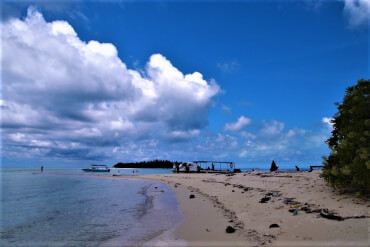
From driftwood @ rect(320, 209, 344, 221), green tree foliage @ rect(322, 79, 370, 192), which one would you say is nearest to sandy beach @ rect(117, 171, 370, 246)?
driftwood @ rect(320, 209, 344, 221)

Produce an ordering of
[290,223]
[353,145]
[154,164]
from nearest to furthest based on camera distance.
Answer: [290,223] < [353,145] < [154,164]

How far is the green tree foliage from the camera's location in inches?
403

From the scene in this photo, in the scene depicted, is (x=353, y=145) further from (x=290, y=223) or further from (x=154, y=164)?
(x=154, y=164)

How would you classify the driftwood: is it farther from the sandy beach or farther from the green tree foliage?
the green tree foliage

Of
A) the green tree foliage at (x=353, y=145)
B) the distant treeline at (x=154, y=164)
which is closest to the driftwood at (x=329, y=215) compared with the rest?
the green tree foliage at (x=353, y=145)

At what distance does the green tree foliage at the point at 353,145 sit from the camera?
33.6 feet

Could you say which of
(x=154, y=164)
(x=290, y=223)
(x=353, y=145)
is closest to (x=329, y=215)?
(x=290, y=223)

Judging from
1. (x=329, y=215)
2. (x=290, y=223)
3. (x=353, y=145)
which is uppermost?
(x=353, y=145)

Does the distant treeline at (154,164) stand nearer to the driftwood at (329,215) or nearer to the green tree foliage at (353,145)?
the green tree foliage at (353,145)

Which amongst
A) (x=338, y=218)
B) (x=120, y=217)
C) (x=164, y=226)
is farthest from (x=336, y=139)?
(x=120, y=217)

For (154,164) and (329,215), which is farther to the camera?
(154,164)

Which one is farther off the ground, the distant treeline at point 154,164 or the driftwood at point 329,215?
the distant treeline at point 154,164

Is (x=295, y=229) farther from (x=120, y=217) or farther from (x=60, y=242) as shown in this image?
(x=120, y=217)

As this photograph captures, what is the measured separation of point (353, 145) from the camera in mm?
11039
